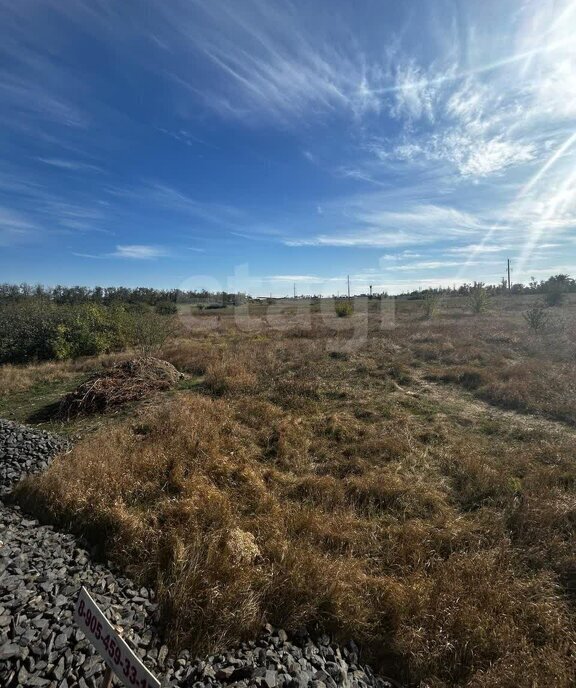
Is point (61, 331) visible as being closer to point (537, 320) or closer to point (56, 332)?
point (56, 332)

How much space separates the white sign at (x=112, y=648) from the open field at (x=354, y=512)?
3.09 ft

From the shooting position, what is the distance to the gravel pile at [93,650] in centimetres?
207

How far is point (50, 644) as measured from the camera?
2164 mm

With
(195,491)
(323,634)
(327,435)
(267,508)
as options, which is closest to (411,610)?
(323,634)

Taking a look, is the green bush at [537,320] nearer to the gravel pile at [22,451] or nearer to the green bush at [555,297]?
the green bush at [555,297]

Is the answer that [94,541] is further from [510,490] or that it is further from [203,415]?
[510,490]

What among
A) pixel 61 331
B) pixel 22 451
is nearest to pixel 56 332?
pixel 61 331

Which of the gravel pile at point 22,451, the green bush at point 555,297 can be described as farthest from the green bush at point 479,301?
the gravel pile at point 22,451

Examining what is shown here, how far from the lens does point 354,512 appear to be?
4.01 m

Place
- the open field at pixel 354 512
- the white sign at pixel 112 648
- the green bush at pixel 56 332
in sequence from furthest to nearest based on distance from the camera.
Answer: the green bush at pixel 56 332, the open field at pixel 354 512, the white sign at pixel 112 648

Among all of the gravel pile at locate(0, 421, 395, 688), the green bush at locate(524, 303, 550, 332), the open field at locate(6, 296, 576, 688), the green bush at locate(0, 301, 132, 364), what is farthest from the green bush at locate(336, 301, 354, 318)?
the gravel pile at locate(0, 421, 395, 688)

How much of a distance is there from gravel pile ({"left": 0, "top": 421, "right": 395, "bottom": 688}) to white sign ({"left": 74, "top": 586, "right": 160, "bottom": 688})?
0.63 meters

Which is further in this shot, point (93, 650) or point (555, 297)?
point (555, 297)

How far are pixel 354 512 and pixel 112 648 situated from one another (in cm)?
292
